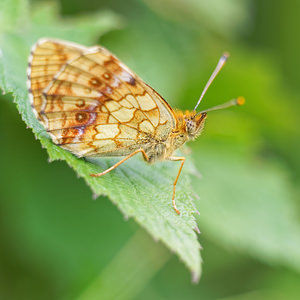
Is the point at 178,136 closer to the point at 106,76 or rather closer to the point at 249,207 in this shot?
the point at 106,76

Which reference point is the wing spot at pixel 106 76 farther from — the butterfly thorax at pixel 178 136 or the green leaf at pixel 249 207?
the green leaf at pixel 249 207

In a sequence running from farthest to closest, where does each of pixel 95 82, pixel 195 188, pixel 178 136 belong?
1. pixel 195 188
2. pixel 178 136
3. pixel 95 82

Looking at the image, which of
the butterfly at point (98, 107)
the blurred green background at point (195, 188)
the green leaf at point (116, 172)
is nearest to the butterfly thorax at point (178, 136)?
the butterfly at point (98, 107)

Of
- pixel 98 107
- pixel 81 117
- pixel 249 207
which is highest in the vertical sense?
pixel 98 107

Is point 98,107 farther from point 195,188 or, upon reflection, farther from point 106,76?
point 195,188

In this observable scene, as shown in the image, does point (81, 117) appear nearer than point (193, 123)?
Yes

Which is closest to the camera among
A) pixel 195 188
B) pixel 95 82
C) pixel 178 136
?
pixel 95 82

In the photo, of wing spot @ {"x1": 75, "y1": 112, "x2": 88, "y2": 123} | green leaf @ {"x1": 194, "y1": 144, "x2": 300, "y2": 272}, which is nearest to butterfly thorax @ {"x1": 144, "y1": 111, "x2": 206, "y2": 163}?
wing spot @ {"x1": 75, "y1": 112, "x2": 88, "y2": 123}

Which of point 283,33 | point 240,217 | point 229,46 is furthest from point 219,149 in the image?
point 283,33

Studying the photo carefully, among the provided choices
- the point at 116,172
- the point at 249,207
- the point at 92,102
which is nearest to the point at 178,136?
the point at 116,172

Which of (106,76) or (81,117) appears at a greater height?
(106,76)
